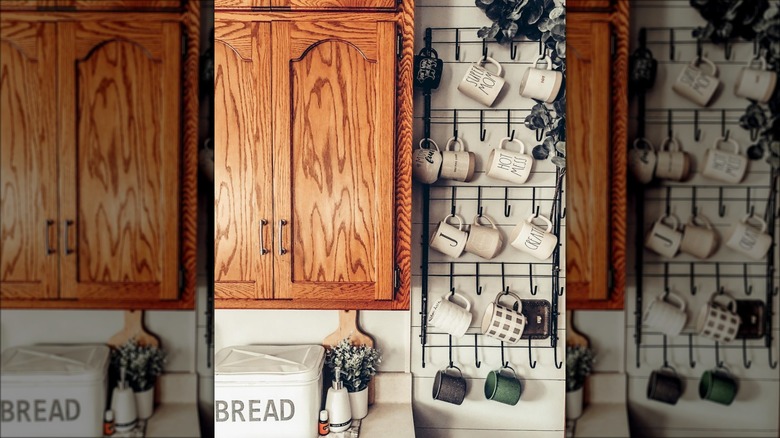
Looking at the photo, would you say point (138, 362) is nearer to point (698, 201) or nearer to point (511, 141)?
point (511, 141)

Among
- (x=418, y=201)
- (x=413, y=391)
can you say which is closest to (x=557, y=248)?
(x=418, y=201)

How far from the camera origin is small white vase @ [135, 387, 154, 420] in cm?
152

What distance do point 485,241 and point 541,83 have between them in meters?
0.35

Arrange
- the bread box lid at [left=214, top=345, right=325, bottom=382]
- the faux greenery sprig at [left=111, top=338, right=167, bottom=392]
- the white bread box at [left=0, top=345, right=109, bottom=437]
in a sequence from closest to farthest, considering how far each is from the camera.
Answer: the bread box lid at [left=214, top=345, right=325, bottom=382], the white bread box at [left=0, top=345, right=109, bottom=437], the faux greenery sprig at [left=111, top=338, right=167, bottom=392]

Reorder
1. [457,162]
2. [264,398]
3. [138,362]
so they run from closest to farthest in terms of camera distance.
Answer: [264,398] → [457,162] → [138,362]

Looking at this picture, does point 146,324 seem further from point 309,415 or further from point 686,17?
point 686,17

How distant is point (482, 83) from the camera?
1.08 meters

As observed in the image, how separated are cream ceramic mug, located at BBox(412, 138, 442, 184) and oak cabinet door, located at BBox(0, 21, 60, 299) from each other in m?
1.02

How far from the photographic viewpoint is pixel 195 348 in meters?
1.57

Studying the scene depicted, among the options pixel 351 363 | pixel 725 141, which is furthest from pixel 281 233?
pixel 725 141

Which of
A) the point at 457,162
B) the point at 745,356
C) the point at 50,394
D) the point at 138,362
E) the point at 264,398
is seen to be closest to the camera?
the point at 264,398

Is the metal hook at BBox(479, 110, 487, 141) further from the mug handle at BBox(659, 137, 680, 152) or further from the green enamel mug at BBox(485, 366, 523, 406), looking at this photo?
the mug handle at BBox(659, 137, 680, 152)

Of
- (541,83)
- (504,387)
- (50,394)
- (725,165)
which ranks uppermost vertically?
(541,83)

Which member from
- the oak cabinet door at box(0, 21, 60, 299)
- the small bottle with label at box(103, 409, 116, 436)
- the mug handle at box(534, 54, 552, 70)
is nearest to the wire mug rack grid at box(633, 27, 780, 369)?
the mug handle at box(534, 54, 552, 70)
